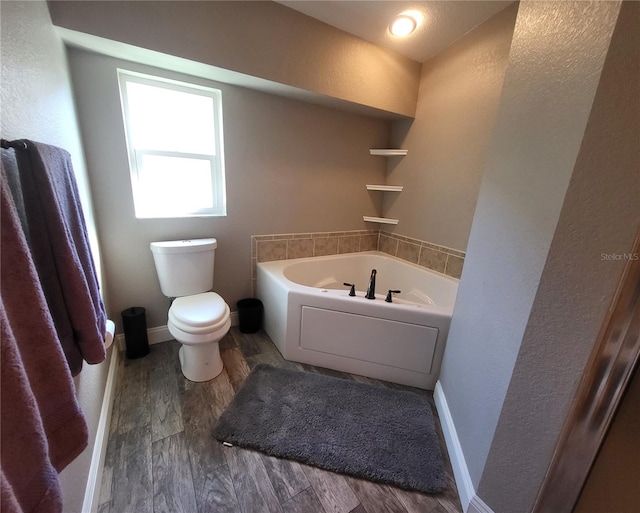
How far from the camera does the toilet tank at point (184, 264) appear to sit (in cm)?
183

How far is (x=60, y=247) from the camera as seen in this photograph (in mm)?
→ 654

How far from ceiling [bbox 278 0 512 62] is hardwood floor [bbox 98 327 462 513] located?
2581 mm

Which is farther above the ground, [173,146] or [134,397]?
[173,146]

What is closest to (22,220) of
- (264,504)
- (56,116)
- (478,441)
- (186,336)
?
(56,116)

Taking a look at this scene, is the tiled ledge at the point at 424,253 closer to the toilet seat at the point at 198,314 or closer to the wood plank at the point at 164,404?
the toilet seat at the point at 198,314

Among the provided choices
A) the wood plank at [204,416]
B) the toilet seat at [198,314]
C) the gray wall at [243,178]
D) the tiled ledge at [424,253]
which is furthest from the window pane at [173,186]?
the tiled ledge at [424,253]

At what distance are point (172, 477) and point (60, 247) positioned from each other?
44.5 inches

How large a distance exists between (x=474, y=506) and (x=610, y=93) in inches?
58.3

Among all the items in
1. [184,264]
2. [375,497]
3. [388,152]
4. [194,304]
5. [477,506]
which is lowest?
[375,497]

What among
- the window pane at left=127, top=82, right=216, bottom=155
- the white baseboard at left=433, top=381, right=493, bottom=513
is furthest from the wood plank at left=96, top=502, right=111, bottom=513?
the window pane at left=127, top=82, right=216, bottom=155

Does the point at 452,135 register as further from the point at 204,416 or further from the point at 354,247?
the point at 204,416

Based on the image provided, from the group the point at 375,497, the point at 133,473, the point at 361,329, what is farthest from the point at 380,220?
the point at 133,473

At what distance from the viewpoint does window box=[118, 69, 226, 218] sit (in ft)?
5.88

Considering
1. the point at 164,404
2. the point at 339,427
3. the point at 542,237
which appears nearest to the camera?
the point at 542,237
